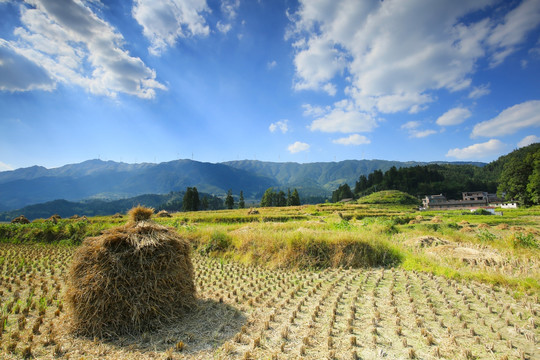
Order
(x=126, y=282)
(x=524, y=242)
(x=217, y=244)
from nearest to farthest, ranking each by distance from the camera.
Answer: (x=126, y=282)
(x=524, y=242)
(x=217, y=244)

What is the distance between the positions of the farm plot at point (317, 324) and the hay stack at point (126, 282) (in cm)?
30

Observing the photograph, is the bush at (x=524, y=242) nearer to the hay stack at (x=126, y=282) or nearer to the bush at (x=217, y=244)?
the bush at (x=217, y=244)

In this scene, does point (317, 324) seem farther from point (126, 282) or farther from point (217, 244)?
point (217, 244)

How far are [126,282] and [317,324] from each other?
12.4 feet

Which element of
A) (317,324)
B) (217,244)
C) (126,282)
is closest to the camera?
(126,282)

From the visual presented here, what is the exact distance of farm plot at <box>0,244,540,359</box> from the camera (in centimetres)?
372

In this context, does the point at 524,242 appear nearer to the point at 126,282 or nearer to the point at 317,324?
the point at 317,324

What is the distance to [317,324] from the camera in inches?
181

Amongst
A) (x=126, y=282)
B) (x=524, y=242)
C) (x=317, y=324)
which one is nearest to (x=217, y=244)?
(x=126, y=282)

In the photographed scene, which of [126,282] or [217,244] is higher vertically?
[126,282]

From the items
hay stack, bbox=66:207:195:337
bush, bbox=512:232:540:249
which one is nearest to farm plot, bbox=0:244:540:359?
hay stack, bbox=66:207:195:337

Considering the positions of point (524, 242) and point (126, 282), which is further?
point (524, 242)

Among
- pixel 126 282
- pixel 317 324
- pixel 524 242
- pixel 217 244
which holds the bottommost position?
pixel 217 244

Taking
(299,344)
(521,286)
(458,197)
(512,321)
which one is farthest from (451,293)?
(458,197)
